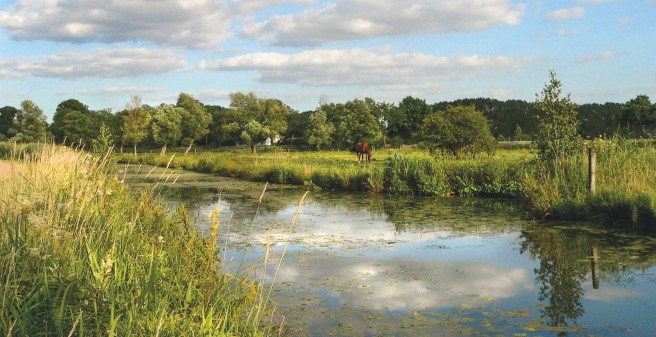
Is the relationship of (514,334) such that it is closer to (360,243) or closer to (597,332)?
(597,332)

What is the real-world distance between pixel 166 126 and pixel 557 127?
53127mm

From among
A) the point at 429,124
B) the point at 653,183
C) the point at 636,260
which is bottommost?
the point at 636,260

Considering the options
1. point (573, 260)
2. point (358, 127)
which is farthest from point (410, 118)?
point (573, 260)

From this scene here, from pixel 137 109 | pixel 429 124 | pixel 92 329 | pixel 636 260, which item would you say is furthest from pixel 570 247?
pixel 137 109

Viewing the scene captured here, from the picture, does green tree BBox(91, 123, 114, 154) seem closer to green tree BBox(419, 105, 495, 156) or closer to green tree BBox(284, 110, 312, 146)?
green tree BBox(419, 105, 495, 156)

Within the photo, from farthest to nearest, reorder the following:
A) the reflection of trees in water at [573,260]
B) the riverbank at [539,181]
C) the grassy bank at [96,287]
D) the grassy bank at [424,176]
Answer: the grassy bank at [424,176], the riverbank at [539,181], the reflection of trees in water at [573,260], the grassy bank at [96,287]

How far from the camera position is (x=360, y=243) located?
11539 millimetres

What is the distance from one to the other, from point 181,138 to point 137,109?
6843 millimetres

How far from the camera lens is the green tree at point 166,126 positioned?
62.8 meters

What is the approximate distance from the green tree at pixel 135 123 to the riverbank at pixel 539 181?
3829 centimetres

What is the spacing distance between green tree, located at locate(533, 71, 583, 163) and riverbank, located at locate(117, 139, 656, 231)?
418 millimetres

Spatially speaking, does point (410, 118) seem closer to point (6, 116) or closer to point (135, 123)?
point (135, 123)

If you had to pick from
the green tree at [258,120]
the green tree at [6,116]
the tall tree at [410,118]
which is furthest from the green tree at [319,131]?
the green tree at [6,116]

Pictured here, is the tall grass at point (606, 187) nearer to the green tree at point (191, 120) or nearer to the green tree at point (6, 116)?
Answer: the green tree at point (191, 120)
